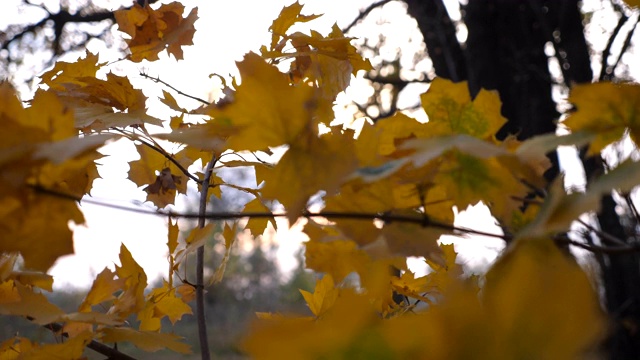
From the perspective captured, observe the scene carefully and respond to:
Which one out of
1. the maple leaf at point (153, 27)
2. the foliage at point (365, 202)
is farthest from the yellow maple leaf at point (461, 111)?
the maple leaf at point (153, 27)

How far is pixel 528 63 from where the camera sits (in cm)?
272

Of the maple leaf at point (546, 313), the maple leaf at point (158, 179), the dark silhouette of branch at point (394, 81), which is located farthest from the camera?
the dark silhouette of branch at point (394, 81)

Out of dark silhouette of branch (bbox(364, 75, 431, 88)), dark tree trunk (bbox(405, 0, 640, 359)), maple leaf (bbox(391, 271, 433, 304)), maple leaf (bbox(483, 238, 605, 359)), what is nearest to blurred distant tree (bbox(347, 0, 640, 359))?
dark tree trunk (bbox(405, 0, 640, 359))

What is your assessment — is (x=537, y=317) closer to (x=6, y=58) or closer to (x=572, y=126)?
(x=572, y=126)

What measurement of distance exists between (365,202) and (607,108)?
0.15 metres

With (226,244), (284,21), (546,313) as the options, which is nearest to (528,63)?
(284,21)

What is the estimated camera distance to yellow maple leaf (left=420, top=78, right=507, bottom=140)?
396 millimetres

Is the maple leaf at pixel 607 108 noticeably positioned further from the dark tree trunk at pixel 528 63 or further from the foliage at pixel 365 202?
the dark tree trunk at pixel 528 63

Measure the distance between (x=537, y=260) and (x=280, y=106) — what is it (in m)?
0.15

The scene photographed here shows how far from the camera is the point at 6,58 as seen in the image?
2785mm

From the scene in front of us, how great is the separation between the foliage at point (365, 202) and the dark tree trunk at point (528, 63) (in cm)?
197

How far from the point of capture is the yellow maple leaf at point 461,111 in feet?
1.30

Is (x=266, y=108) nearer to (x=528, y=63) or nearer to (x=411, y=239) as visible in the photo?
(x=411, y=239)

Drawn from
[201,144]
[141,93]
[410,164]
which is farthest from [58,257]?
[141,93]
